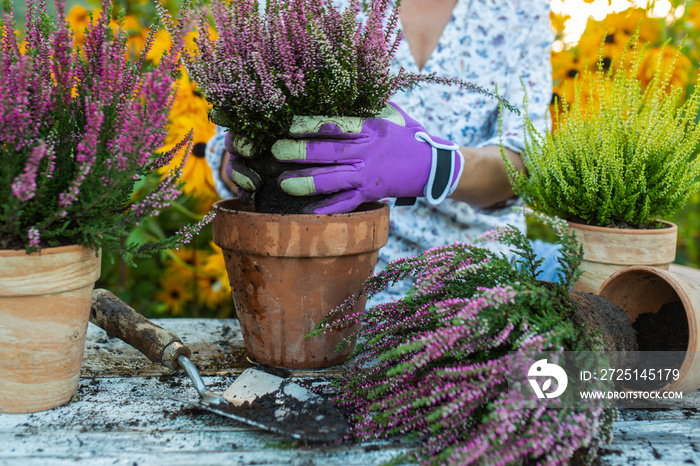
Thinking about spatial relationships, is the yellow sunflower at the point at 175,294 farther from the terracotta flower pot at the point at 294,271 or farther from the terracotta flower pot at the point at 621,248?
the terracotta flower pot at the point at 621,248

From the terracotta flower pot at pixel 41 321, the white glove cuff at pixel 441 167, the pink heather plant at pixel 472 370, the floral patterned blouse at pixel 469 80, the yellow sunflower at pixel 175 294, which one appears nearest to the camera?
the pink heather plant at pixel 472 370

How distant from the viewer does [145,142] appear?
0.63 metres

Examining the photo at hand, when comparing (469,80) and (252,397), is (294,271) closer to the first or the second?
(252,397)

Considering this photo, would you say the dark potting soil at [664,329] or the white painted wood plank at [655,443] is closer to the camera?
the white painted wood plank at [655,443]

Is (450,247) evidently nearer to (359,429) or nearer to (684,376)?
(359,429)

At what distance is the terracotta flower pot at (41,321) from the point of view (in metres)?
0.65

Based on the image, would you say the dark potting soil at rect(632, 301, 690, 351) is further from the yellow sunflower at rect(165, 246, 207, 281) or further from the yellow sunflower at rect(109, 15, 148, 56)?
the yellow sunflower at rect(109, 15, 148, 56)

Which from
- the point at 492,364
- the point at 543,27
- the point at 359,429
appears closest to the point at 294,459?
the point at 359,429

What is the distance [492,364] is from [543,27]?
1.26 metres

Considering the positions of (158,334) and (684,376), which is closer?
(684,376)

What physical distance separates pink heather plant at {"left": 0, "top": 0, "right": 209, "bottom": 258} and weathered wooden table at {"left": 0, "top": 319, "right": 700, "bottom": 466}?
0.24 m

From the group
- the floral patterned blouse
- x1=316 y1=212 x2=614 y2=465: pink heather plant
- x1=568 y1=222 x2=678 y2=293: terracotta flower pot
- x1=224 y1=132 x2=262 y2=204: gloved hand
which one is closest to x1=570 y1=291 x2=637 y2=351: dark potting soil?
x1=316 y1=212 x2=614 y2=465: pink heather plant

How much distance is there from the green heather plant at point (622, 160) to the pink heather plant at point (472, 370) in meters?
0.28

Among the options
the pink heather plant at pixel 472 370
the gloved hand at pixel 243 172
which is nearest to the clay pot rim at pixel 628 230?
the pink heather plant at pixel 472 370
